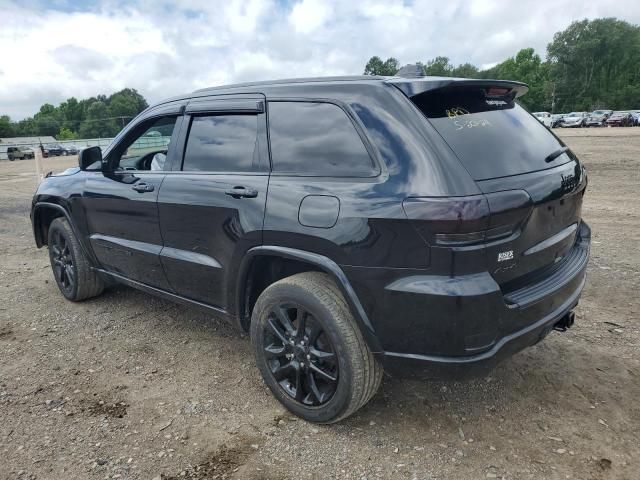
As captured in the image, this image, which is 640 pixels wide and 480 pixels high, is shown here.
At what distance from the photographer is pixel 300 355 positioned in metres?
2.81

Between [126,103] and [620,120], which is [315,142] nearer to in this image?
→ [620,120]

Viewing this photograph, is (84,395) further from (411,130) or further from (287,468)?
(411,130)

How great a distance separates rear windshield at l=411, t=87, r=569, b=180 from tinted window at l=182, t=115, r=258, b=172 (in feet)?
3.44

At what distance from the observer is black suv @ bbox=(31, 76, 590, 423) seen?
228 cm

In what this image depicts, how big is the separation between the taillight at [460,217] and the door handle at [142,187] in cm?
202

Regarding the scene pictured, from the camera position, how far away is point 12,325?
4.43m

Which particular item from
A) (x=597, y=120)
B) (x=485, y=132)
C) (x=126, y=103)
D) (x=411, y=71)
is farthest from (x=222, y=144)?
(x=126, y=103)

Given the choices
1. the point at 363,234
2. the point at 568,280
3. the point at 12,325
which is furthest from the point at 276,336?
the point at 12,325

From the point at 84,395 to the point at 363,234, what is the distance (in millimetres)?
2147

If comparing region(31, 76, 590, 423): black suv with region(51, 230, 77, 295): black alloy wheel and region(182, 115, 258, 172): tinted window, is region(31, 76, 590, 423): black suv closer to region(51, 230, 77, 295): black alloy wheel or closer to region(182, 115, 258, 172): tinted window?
region(182, 115, 258, 172): tinted window

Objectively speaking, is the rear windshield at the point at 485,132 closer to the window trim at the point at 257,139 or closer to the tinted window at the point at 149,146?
the window trim at the point at 257,139

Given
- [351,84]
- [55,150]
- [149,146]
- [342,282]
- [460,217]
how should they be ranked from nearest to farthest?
[460,217] → [342,282] → [351,84] → [149,146] → [55,150]

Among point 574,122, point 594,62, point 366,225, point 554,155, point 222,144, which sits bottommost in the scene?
point 574,122

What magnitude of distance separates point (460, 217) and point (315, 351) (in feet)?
3.51
